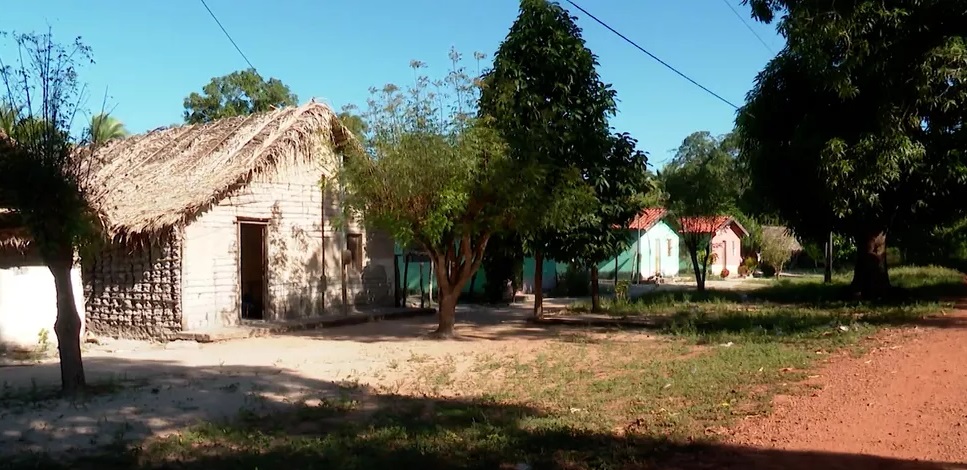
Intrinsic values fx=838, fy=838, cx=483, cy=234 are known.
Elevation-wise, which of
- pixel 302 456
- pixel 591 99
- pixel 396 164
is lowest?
pixel 302 456

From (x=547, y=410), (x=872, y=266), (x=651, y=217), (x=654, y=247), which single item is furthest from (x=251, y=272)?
(x=654, y=247)

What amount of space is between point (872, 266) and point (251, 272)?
15834 millimetres

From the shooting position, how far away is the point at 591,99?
1816 centimetres

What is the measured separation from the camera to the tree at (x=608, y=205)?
726 inches

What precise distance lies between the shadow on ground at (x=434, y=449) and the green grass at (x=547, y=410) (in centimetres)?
2

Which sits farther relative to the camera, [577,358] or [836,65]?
[836,65]

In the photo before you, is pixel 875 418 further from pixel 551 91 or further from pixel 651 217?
pixel 651 217

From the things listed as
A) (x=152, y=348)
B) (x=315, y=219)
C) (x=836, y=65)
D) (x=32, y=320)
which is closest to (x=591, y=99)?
(x=836, y=65)

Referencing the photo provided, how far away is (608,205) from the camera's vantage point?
18.7 metres

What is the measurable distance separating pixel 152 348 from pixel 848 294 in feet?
57.8

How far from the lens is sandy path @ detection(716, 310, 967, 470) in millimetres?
6535

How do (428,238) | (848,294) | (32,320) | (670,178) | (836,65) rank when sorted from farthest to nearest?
(670,178) < (848,294) < (836,65) < (428,238) < (32,320)

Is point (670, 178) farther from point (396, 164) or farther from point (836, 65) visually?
point (396, 164)

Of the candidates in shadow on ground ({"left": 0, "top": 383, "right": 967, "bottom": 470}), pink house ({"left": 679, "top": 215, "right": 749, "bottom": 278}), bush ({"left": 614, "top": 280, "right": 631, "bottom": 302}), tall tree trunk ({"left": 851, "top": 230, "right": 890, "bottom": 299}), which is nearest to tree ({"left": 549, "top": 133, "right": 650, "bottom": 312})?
bush ({"left": 614, "top": 280, "right": 631, "bottom": 302})
